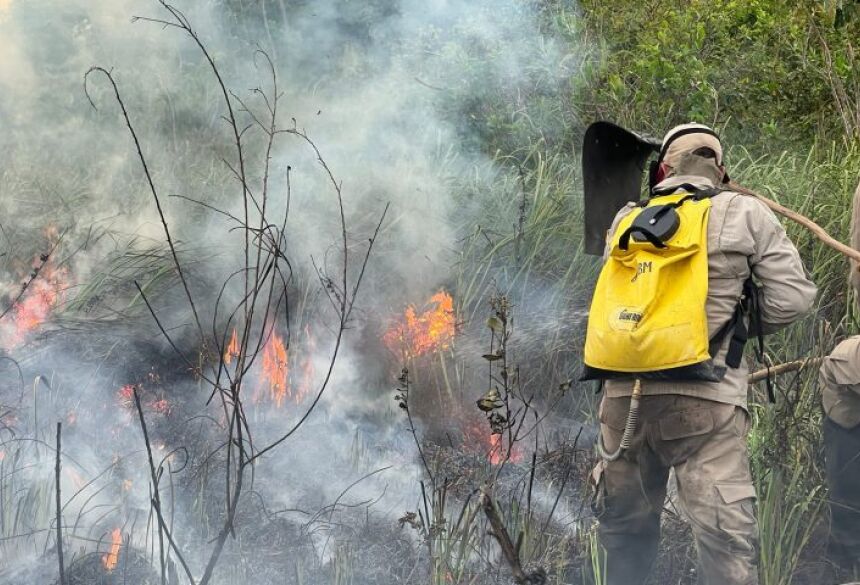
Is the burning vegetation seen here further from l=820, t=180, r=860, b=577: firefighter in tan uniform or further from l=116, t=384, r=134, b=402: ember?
l=820, t=180, r=860, b=577: firefighter in tan uniform

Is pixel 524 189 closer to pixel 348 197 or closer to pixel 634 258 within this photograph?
pixel 348 197

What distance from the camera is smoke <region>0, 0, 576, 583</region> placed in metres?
5.03

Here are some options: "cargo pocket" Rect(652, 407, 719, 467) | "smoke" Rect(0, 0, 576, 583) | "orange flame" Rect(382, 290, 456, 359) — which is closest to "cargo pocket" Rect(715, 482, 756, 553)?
"cargo pocket" Rect(652, 407, 719, 467)

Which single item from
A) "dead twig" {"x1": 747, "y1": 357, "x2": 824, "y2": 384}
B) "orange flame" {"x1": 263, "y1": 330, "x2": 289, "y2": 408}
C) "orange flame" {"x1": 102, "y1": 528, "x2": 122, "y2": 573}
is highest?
"dead twig" {"x1": 747, "y1": 357, "x2": 824, "y2": 384}

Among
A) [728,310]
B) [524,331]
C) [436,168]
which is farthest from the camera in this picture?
[436,168]

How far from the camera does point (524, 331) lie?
5.88 m

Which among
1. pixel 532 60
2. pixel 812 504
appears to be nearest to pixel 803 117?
Answer: pixel 532 60

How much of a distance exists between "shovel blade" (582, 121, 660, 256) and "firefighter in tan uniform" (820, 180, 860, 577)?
3.32 feet

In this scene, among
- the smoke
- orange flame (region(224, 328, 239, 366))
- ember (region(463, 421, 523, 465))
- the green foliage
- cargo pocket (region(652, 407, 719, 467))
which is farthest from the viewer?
the green foliage

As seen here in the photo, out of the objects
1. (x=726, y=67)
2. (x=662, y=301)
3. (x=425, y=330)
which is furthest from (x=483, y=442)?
(x=726, y=67)

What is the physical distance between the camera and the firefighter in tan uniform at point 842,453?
13.3ft

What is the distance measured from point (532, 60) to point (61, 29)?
3.36 m

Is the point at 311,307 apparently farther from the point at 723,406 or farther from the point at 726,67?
the point at 726,67

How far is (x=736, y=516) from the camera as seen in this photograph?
3416 millimetres
